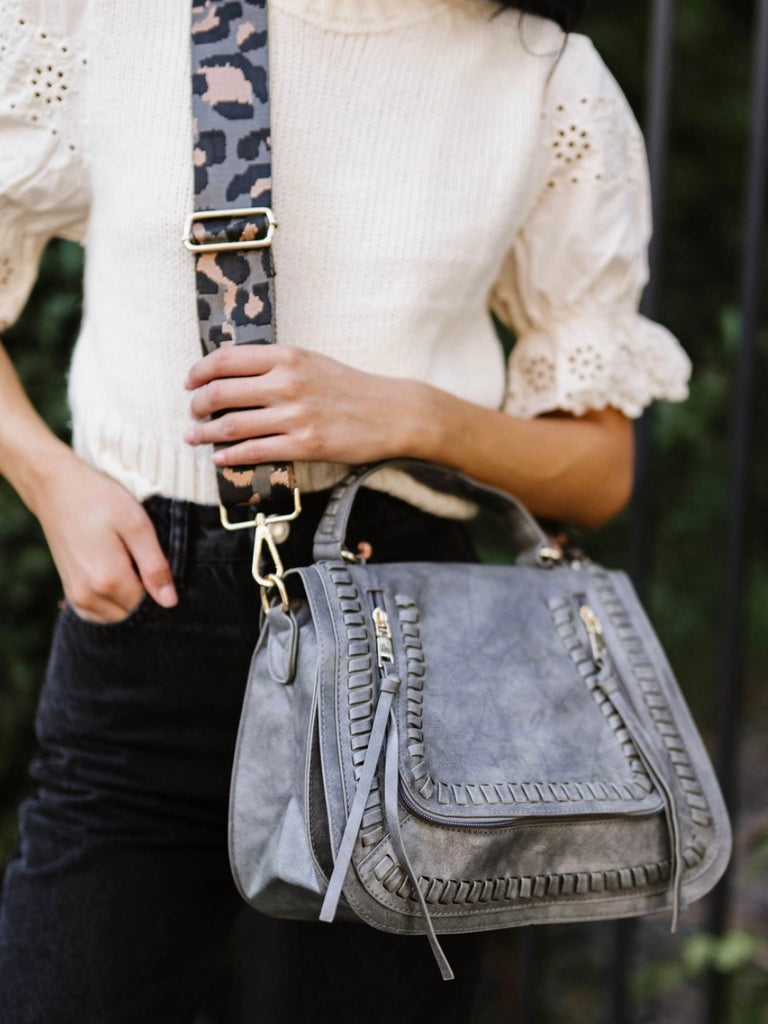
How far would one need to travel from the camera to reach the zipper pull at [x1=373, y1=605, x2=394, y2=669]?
1062mm

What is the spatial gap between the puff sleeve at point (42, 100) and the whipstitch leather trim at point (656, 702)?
0.73 meters

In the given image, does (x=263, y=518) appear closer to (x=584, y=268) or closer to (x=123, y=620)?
(x=123, y=620)

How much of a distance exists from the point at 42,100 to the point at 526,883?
0.90 metres

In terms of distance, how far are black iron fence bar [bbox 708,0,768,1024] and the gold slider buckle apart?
99 centimetres

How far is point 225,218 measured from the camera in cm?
111

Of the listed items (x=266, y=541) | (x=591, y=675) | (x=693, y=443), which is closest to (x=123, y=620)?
(x=266, y=541)

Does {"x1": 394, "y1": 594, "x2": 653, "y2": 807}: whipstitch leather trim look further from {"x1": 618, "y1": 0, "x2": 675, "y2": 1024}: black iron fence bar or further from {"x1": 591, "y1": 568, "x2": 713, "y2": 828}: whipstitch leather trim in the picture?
{"x1": 618, "y1": 0, "x2": 675, "y2": 1024}: black iron fence bar

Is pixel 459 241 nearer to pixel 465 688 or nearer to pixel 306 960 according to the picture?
pixel 465 688

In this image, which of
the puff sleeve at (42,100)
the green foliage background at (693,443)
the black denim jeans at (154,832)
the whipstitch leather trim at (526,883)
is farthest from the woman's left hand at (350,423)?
the green foliage background at (693,443)

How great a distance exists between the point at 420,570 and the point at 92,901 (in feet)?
1.54

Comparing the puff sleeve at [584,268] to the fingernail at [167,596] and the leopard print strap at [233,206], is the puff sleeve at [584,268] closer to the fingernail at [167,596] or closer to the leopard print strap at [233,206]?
the leopard print strap at [233,206]

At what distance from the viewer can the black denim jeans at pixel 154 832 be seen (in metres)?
1.15

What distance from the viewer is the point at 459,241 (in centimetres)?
124

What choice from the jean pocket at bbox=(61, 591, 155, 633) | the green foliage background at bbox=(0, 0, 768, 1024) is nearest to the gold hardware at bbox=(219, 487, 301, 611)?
the jean pocket at bbox=(61, 591, 155, 633)
